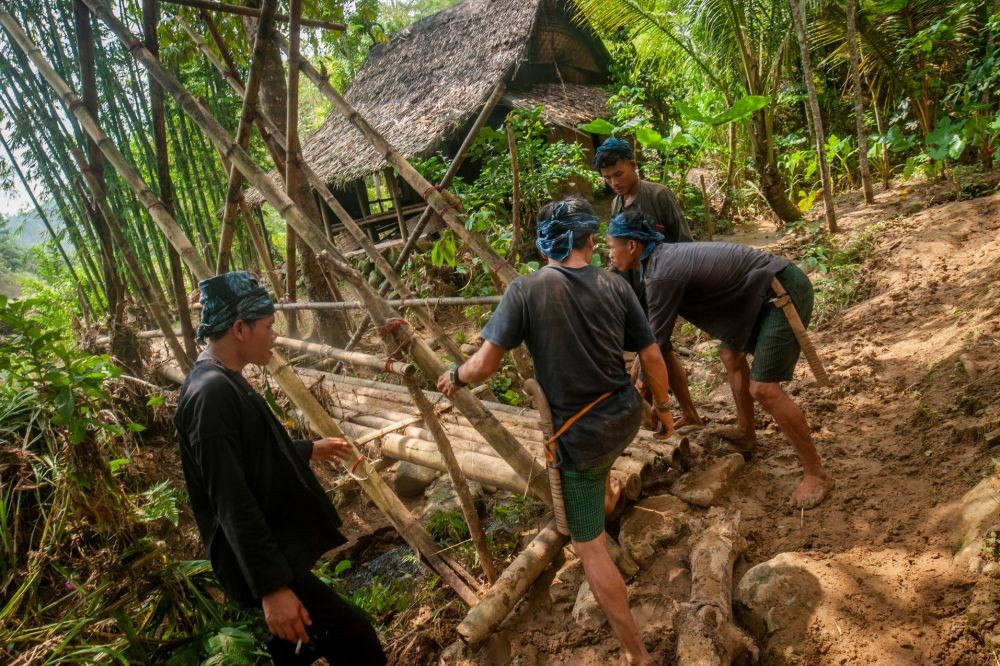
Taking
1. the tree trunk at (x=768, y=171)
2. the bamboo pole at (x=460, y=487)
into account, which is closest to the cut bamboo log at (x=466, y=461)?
the bamboo pole at (x=460, y=487)

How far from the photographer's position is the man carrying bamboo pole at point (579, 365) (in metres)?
2.05

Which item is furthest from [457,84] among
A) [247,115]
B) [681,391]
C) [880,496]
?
[880,496]

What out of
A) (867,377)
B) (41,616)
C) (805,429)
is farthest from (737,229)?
(41,616)

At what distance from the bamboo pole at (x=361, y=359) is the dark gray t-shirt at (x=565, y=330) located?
43cm

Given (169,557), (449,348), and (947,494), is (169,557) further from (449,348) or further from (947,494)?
(947,494)

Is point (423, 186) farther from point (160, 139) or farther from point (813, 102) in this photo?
point (813, 102)

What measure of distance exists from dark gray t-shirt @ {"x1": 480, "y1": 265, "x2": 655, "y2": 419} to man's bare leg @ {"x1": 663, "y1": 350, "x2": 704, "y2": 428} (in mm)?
1318

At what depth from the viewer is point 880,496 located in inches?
101

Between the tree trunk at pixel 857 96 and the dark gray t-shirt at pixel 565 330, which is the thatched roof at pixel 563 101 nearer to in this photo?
the tree trunk at pixel 857 96

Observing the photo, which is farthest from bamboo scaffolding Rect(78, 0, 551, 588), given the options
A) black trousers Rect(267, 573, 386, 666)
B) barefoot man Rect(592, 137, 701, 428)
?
barefoot man Rect(592, 137, 701, 428)

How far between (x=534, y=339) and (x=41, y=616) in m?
2.03

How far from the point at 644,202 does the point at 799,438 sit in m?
1.57

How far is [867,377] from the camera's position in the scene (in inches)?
143

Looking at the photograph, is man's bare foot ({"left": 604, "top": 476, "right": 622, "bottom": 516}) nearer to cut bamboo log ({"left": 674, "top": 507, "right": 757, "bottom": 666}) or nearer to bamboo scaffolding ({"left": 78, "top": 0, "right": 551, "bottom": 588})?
bamboo scaffolding ({"left": 78, "top": 0, "right": 551, "bottom": 588})
